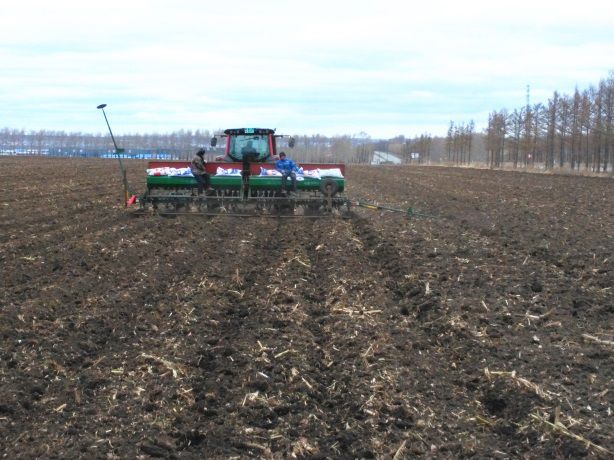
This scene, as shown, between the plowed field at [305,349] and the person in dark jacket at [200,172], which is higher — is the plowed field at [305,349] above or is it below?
below

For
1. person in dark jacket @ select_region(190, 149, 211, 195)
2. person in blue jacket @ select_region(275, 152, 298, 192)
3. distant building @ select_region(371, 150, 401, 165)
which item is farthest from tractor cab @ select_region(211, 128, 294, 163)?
distant building @ select_region(371, 150, 401, 165)

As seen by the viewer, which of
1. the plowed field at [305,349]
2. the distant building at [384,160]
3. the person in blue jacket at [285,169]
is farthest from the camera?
the distant building at [384,160]

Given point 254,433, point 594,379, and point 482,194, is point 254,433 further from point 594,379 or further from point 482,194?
point 482,194

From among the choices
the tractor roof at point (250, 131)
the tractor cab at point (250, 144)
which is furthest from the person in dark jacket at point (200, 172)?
the tractor roof at point (250, 131)

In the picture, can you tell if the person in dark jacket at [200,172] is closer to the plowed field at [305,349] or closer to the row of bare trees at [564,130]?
the plowed field at [305,349]

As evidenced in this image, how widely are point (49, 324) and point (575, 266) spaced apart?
307 inches

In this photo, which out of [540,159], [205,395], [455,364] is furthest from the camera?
[540,159]

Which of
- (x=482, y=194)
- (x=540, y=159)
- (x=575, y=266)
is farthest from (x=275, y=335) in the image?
(x=540, y=159)

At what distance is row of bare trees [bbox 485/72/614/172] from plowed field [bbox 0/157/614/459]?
1844 inches

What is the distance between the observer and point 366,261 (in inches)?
408

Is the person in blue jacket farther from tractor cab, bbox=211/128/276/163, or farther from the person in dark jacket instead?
tractor cab, bbox=211/128/276/163

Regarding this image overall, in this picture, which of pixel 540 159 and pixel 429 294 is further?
pixel 540 159

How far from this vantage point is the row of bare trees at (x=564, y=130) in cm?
5350

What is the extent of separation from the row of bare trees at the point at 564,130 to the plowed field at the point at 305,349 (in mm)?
46827
